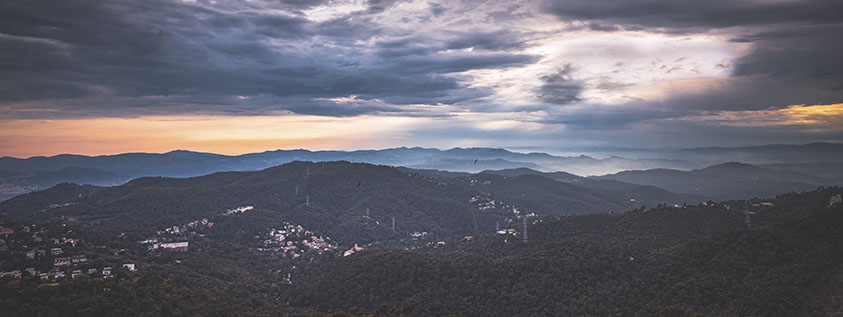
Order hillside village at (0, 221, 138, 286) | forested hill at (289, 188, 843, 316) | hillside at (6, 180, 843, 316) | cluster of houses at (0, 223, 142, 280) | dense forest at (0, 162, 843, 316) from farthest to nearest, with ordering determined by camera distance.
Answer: hillside village at (0, 221, 138, 286) → cluster of houses at (0, 223, 142, 280) → dense forest at (0, 162, 843, 316) → forested hill at (289, 188, 843, 316) → hillside at (6, 180, 843, 316)

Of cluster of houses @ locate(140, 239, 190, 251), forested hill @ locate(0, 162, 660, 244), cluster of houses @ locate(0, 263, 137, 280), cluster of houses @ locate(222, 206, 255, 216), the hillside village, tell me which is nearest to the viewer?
cluster of houses @ locate(0, 263, 137, 280)

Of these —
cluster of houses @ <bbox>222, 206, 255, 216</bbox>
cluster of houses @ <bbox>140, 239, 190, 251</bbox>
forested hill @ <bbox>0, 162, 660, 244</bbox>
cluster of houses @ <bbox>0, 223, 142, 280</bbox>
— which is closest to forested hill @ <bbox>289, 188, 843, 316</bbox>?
cluster of houses @ <bbox>140, 239, 190, 251</bbox>

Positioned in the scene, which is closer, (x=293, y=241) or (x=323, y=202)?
(x=293, y=241)

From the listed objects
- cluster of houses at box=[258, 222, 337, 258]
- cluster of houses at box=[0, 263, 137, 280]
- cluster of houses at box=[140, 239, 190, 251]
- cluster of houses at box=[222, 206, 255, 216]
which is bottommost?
cluster of houses at box=[258, 222, 337, 258]

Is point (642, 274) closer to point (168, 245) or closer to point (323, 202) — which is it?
point (168, 245)

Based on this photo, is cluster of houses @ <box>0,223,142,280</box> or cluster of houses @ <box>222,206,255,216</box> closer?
cluster of houses @ <box>0,223,142,280</box>

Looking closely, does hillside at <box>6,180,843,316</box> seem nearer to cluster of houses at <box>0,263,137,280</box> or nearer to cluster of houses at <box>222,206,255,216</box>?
cluster of houses at <box>0,263,137,280</box>

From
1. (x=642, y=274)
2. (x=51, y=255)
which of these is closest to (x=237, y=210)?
(x=51, y=255)
